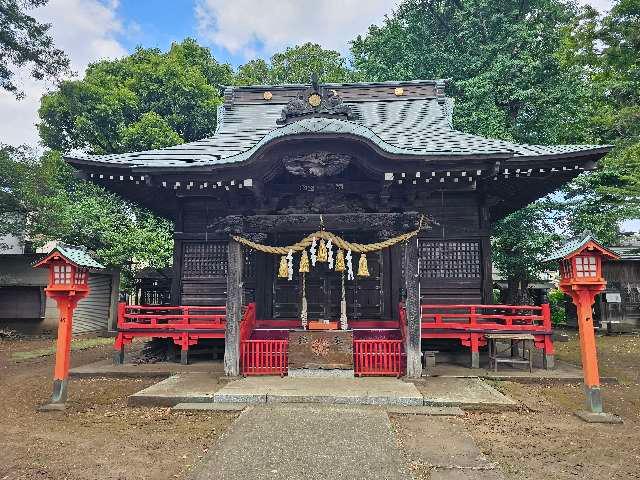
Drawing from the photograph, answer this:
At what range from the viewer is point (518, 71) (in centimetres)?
1912

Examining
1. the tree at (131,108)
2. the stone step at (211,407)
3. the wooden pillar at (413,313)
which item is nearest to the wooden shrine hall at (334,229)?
the wooden pillar at (413,313)

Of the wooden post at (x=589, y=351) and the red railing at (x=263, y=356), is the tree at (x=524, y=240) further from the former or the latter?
the red railing at (x=263, y=356)

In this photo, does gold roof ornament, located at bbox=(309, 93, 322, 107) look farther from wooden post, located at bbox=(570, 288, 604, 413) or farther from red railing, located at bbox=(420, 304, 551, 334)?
wooden post, located at bbox=(570, 288, 604, 413)

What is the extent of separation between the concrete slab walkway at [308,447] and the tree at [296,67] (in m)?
33.9

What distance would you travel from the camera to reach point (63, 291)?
7668 mm

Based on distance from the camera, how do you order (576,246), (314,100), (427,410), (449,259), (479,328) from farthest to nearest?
1. (449,259)
2. (314,100)
3. (479,328)
4. (576,246)
5. (427,410)

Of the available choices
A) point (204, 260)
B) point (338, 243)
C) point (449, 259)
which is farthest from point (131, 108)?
point (449, 259)

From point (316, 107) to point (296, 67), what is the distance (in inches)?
1193

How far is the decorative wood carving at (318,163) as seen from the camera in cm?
892

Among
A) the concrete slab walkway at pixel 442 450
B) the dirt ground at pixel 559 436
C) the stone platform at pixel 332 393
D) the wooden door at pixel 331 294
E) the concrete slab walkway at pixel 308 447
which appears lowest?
the dirt ground at pixel 559 436

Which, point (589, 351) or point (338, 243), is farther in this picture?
point (338, 243)

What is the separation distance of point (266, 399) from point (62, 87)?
17.7 meters

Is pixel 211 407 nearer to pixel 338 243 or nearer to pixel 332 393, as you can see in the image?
pixel 332 393

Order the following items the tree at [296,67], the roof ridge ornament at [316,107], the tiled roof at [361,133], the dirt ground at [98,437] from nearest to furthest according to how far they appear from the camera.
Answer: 1. the dirt ground at [98,437]
2. the tiled roof at [361,133]
3. the roof ridge ornament at [316,107]
4. the tree at [296,67]
